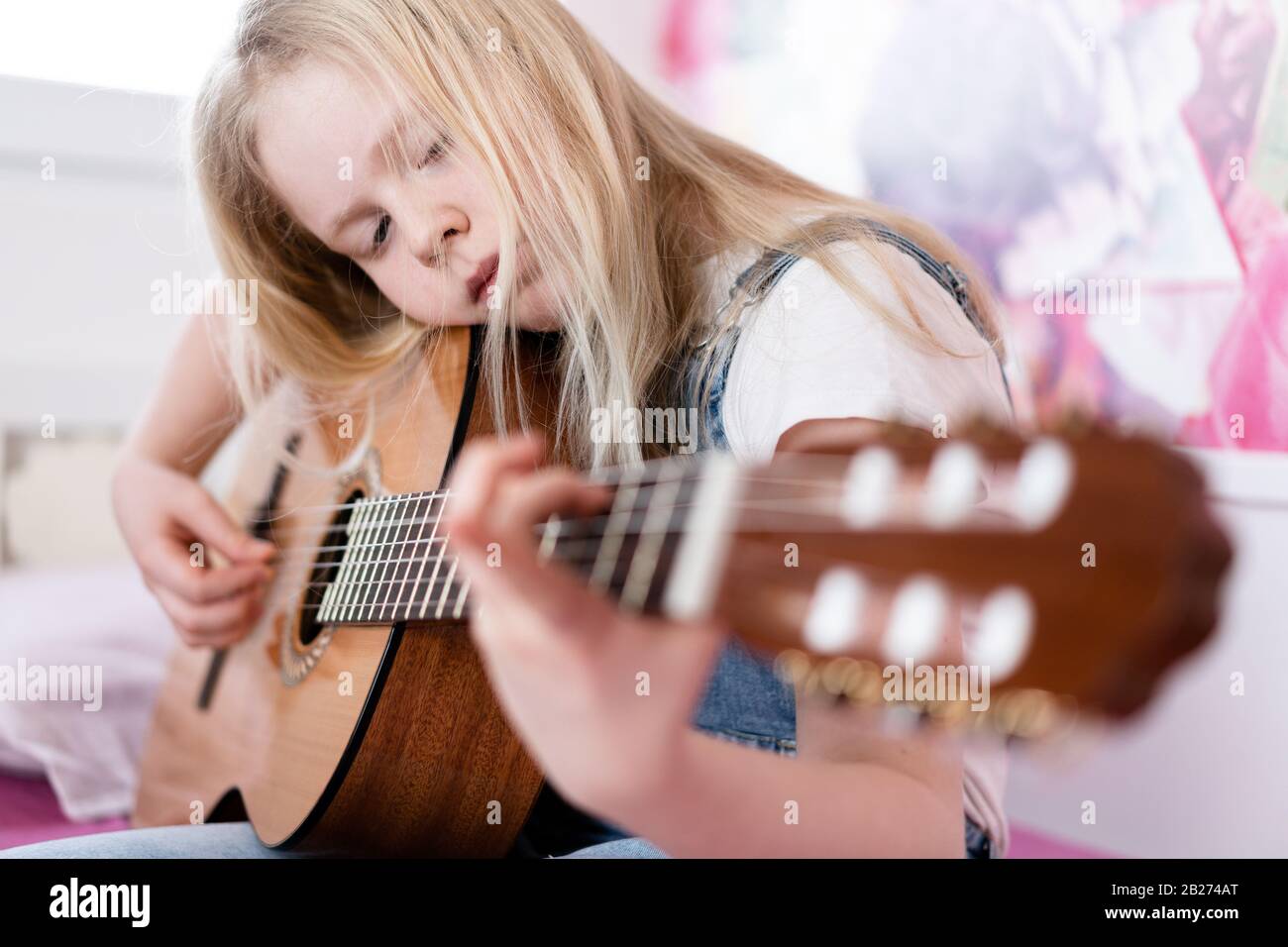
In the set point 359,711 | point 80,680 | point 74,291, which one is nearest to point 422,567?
point 359,711

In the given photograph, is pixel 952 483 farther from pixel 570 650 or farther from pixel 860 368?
pixel 860 368

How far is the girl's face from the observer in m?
0.74

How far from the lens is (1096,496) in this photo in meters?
0.31

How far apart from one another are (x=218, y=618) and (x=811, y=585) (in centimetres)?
79

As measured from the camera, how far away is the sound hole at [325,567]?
0.87m

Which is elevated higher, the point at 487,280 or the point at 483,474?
the point at 487,280

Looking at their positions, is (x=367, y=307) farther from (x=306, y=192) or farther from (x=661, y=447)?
(x=661, y=447)

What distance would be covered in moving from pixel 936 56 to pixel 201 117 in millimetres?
1154

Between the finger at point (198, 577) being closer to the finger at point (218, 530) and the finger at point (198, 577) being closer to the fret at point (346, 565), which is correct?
the finger at point (218, 530)

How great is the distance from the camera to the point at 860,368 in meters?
0.60

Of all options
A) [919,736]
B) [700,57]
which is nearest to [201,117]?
[919,736]

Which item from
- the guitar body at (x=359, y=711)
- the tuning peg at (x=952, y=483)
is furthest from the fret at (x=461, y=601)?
the tuning peg at (x=952, y=483)

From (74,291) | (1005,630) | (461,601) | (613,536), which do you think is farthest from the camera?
(74,291)

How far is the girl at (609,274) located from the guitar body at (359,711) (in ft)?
0.15
